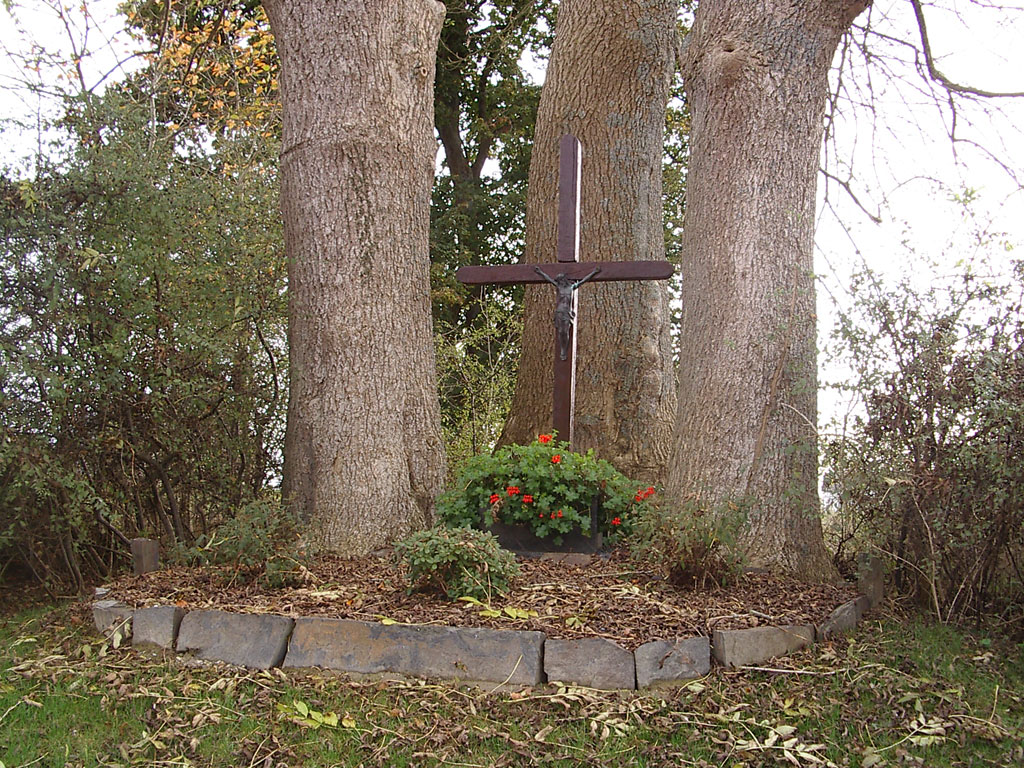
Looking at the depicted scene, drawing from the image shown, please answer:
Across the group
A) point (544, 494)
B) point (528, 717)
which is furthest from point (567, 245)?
point (528, 717)

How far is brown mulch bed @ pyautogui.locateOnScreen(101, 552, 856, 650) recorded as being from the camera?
4465mm

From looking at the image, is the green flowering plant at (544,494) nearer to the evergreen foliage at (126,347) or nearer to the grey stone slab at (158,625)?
the evergreen foliage at (126,347)

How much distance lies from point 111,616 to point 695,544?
121 inches

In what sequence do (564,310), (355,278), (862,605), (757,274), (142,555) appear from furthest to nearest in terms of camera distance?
(564,310) → (355,278) → (757,274) → (142,555) → (862,605)

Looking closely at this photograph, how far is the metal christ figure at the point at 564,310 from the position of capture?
21.4 feet

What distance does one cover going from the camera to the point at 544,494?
233 inches

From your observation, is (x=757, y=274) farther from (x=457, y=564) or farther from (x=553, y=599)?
(x=457, y=564)

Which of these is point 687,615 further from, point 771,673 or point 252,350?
point 252,350

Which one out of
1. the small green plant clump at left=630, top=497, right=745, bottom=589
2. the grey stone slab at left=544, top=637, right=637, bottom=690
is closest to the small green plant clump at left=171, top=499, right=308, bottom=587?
the grey stone slab at left=544, top=637, right=637, bottom=690

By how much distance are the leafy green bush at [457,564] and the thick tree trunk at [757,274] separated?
1528 millimetres

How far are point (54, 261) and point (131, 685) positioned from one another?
8.30ft

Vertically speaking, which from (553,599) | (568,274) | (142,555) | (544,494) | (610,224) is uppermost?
(610,224)

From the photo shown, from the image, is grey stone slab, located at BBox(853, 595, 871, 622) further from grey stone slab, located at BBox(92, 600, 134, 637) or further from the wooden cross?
grey stone slab, located at BBox(92, 600, 134, 637)

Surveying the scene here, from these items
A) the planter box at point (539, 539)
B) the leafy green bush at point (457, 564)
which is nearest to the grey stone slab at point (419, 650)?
the leafy green bush at point (457, 564)
